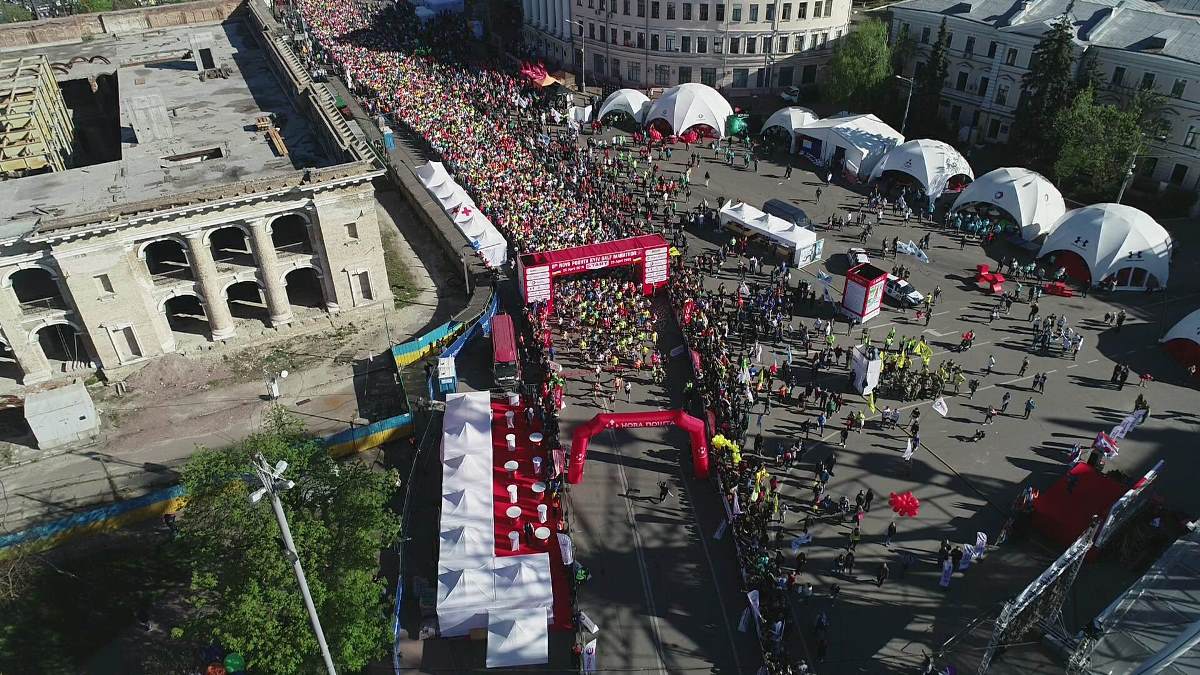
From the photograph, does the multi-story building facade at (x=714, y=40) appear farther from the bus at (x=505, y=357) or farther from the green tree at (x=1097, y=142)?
the bus at (x=505, y=357)

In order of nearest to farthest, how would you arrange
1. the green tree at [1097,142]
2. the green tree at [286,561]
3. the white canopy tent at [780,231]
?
the green tree at [286,561]
the white canopy tent at [780,231]
the green tree at [1097,142]

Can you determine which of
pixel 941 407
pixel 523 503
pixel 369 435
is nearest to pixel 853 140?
pixel 941 407

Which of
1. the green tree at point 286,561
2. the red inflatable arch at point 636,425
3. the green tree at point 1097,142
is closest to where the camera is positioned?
the green tree at point 286,561

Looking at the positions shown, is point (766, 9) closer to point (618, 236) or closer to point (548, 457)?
point (618, 236)

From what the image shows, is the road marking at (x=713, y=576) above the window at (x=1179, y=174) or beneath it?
beneath

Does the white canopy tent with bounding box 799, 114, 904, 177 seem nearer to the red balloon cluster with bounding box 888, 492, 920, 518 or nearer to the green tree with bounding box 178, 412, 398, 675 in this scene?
the red balloon cluster with bounding box 888, 492, 920, 518

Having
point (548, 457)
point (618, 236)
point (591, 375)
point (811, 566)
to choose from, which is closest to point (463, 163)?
point (618, 236)

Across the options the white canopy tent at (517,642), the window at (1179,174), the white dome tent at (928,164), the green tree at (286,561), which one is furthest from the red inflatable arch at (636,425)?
the window at (1179,174)
